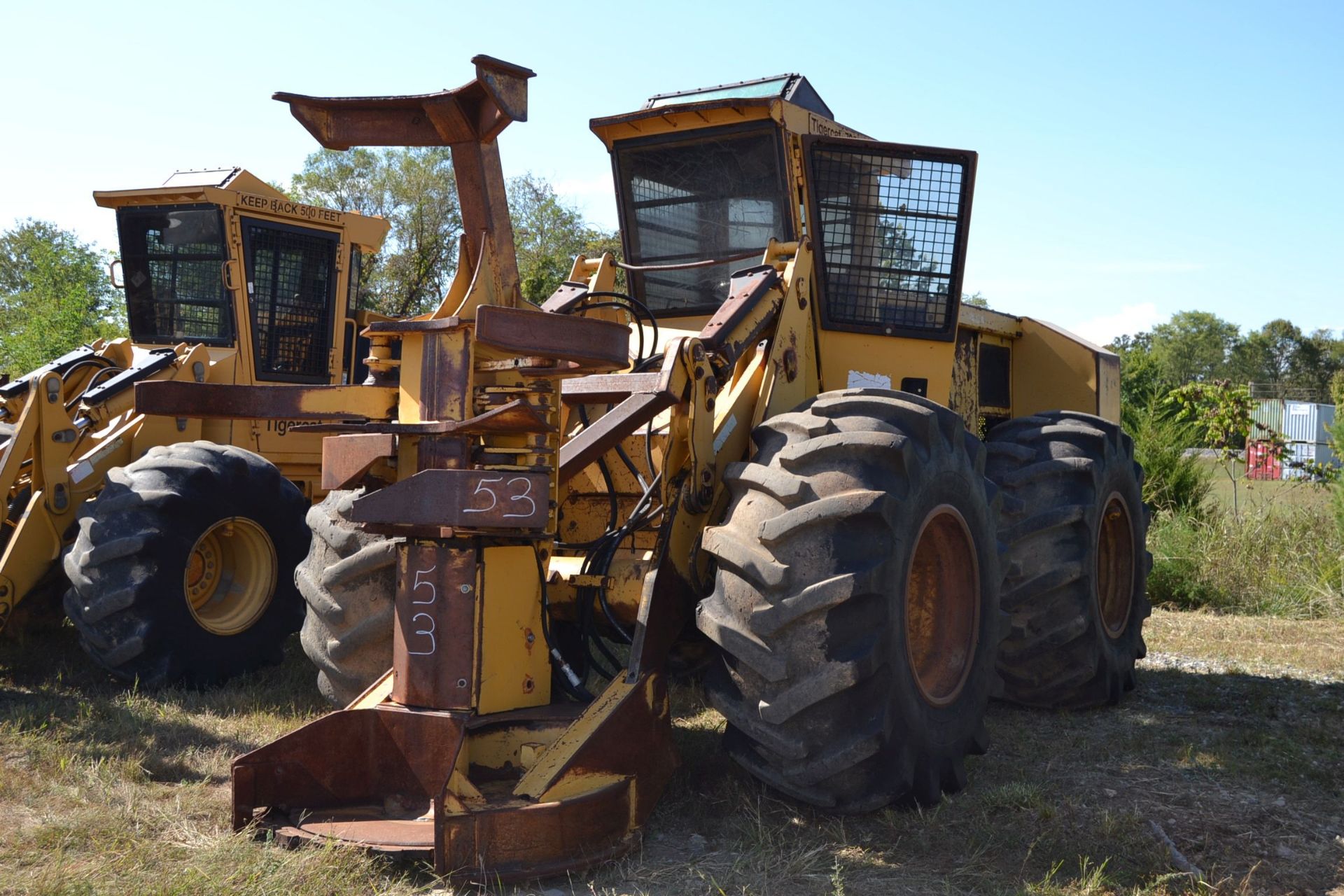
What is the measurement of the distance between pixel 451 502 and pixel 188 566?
12.7 feet

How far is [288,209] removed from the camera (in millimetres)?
9195

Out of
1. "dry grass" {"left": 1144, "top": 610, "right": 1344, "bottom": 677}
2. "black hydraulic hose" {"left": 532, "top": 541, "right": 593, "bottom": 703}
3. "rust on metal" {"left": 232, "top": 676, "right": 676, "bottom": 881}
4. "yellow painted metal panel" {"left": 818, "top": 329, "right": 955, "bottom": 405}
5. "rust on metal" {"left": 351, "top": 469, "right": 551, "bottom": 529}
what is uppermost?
"yellow painted metal panel" {"left": 818, "top": 329, "right": 955, "bottom": 405}

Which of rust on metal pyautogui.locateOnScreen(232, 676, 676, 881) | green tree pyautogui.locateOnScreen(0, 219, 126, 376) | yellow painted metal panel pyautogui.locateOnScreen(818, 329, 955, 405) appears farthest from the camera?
green tree pyautogui.locateOnScreen(0, 219, 126, 376)

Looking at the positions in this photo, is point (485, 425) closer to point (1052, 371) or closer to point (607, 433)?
point (607, 433)

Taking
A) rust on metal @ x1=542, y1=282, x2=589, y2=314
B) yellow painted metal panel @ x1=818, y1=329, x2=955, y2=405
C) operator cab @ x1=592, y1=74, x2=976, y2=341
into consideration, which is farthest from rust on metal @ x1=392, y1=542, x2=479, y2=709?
operator cab @ x1=592, y1=74, x2=976, y2=341

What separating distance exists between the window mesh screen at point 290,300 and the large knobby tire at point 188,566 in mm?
1872

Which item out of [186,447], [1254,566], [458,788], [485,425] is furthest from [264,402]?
[1254,566]

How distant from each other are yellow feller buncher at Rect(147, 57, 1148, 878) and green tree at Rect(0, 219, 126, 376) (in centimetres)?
1328

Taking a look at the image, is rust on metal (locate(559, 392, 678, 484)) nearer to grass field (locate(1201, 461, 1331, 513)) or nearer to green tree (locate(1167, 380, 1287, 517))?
grass field (locate(1201, 461, 1331, 513))

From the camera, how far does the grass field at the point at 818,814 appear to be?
3801mm

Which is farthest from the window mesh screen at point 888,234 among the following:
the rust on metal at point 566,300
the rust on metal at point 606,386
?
the rust on metal at point 606,386

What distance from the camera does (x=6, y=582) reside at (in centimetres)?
684

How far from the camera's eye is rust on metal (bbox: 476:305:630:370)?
3.67m

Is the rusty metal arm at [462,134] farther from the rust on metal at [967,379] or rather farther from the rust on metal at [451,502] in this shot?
the rust on metal at [967,379]
